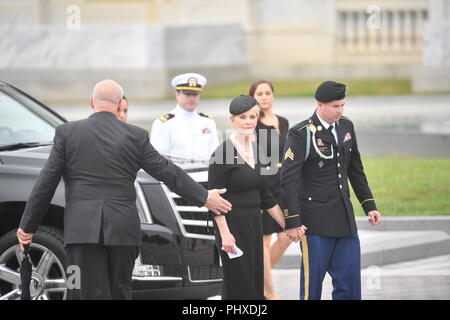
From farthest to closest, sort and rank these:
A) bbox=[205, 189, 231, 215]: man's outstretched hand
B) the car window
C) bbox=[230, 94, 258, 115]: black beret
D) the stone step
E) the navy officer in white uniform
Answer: the stone step, the navy officer in white uniform, the car window, bbox=[230, 94, 258, 115]: black beret, bbox=[205, 189, 231, 215]: man's outstretched hand

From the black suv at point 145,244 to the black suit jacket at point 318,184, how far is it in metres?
0.86

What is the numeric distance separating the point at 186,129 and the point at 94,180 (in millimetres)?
2912

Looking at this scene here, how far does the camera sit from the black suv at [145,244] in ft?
24.1

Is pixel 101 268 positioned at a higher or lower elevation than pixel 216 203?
lower

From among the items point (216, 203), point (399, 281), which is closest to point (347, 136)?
point (216, 203)

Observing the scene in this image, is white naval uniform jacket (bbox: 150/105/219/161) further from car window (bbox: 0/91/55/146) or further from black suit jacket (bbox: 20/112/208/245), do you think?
black suit jacket (bbox: 20/112/208/245)

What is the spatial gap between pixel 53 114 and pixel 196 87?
1.24 meters

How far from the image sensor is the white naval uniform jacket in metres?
9.13

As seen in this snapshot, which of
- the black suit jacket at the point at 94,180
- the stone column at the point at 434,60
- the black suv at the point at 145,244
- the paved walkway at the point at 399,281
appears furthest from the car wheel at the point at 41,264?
the stone column at the point at 434,60

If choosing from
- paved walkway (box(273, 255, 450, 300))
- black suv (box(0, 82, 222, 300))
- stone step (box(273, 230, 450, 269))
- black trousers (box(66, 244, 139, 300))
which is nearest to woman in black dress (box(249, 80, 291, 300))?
paved walkway (box(273, 255, 450, 300))

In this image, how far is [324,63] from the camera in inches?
1233

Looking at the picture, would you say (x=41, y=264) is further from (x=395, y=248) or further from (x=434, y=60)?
(x=434, y=60)

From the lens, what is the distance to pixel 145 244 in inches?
291
